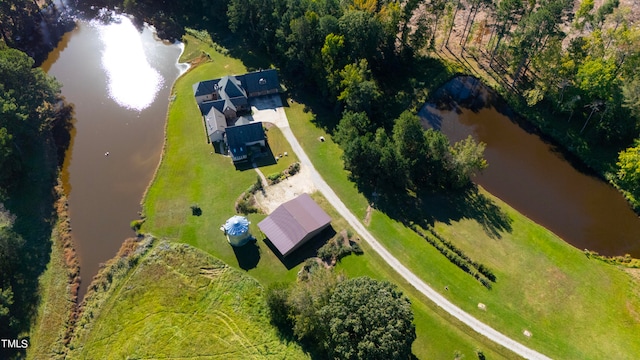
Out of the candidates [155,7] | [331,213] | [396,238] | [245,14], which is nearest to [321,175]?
[331,213]

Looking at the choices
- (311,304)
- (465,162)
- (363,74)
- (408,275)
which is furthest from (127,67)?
(408,275)

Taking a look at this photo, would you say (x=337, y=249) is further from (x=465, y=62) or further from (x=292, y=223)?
(x=465, y=62)

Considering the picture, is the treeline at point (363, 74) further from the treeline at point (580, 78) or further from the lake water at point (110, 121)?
the lake water at point (110, 121)

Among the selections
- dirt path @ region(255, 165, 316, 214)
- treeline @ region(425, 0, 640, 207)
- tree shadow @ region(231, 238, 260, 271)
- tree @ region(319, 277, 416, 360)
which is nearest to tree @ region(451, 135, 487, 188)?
treeline @ region(425, 0, 640, 207)

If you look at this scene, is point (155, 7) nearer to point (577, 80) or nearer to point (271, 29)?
point (271, 29)

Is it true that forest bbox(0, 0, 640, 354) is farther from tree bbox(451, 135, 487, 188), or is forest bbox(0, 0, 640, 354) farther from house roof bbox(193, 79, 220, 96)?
house roof bbox(193, 79, 220, 96)

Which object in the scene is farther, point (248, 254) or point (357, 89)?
point (357, 89)
